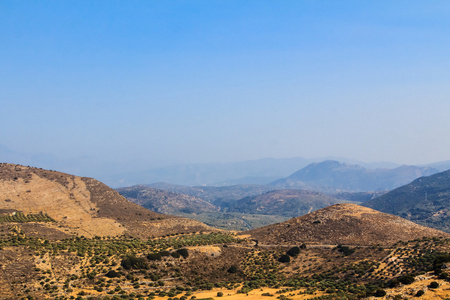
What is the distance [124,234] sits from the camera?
91.8 m

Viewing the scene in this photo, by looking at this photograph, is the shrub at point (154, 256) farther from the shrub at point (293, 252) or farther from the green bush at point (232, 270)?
the shrub at point (293, 252)

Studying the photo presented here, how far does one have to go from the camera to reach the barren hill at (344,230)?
8438 cm

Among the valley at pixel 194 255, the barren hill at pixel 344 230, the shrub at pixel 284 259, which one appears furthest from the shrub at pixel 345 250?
the shrub at pixel 284 259

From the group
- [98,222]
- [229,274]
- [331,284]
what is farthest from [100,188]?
[331,284]

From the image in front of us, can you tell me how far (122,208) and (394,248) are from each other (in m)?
78.3

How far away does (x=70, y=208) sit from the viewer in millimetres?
103875

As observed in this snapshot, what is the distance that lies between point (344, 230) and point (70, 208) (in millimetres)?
75662

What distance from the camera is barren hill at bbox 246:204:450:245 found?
84375mm

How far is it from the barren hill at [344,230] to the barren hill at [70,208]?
28.3m

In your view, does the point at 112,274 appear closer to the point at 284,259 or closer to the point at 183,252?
the point at 183,252

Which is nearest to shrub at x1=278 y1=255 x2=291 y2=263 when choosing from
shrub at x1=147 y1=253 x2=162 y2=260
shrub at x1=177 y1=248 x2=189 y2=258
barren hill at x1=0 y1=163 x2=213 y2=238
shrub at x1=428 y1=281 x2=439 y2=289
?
shrub at x1=177 y1=248 x2=189 y2=258

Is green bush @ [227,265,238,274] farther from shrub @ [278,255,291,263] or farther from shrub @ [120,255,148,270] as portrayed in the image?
shrub @ [120,255,148,270]

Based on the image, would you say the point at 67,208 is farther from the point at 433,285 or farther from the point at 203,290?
the point at 433,285

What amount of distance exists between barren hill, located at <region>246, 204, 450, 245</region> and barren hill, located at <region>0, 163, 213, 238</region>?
28.3m
